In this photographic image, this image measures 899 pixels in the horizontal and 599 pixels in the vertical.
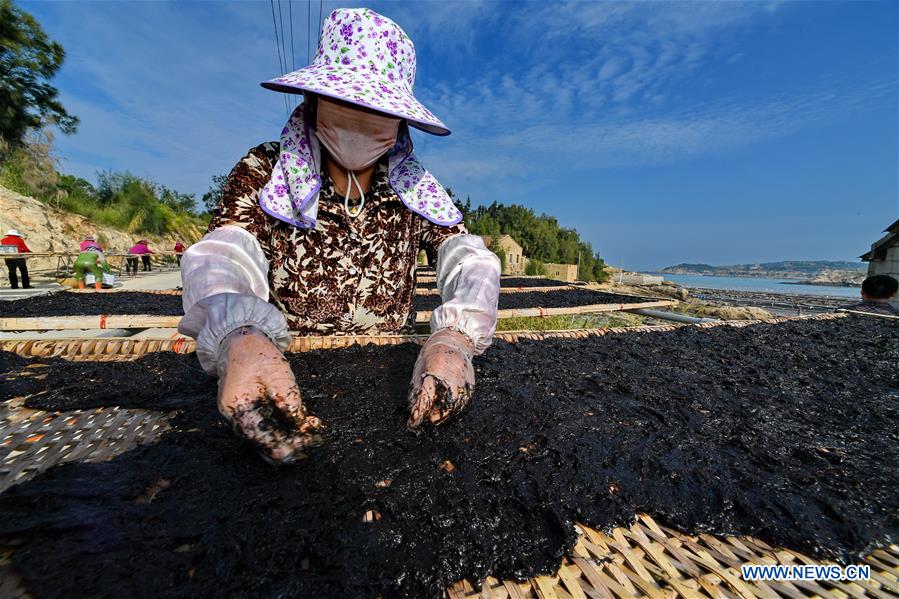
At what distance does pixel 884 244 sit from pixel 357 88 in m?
12.3

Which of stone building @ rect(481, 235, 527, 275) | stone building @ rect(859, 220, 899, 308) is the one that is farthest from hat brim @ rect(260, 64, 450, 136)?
stone building @ rect(481, 235, 527, 275)

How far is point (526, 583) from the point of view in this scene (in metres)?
0.51

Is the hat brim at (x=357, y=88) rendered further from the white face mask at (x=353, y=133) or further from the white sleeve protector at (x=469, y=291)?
the white sleeve protector at (x=469, y=291)

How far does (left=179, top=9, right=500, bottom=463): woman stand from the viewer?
749 mm

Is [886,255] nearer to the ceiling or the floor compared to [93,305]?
nearer to the ceiling

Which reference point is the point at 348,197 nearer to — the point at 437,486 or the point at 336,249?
the point at 336,249

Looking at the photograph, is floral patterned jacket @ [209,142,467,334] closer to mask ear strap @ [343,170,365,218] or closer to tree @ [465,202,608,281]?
mask ear strap @ [343,170,365,218]

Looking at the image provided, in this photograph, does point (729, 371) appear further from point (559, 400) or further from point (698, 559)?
point (698, 559)

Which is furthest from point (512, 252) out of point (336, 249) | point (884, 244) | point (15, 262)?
point (336, 249)

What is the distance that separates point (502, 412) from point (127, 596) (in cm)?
69

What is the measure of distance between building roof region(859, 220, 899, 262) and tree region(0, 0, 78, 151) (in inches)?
1013

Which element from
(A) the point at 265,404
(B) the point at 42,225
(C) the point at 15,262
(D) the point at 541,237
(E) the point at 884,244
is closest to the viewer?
(A) the point at 265,404

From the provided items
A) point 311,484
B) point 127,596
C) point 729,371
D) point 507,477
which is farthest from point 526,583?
point 729,371

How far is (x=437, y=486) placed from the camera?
0.64 meters
